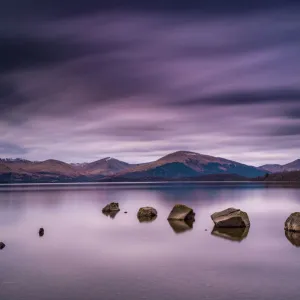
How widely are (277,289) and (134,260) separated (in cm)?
1357

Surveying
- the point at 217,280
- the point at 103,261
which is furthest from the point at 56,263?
the point at 217,280

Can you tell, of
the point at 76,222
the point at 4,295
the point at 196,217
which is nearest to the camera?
the point at 4,295

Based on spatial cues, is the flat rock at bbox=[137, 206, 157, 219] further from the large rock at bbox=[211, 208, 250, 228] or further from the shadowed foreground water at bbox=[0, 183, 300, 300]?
the large rock at bbox=[211, 208, 250, 228]

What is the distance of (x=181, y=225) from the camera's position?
6825 cm

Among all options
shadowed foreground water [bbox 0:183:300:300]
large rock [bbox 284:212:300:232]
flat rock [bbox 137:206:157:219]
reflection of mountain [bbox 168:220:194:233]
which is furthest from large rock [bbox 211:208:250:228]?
flat rock [bbox 137:206:157:219]

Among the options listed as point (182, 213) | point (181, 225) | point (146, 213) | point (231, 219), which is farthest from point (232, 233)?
point (146, 213)

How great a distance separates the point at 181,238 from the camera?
53.2 metres

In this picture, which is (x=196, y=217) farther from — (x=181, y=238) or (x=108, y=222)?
(x=181, y=238)

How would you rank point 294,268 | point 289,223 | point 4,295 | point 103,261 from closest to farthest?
point 4,295 → point 294,268 → point 103,261 → point 289,223

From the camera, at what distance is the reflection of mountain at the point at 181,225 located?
6190 centimetres

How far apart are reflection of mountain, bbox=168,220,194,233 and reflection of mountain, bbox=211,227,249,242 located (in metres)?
4.09

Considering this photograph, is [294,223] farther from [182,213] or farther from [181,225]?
[182,213]

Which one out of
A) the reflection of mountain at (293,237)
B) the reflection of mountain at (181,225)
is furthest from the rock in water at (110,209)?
the reflection of mountain at (293,237)

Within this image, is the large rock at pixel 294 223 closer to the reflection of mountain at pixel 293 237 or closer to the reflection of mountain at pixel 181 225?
the reflection of mountain at pixel 293 237
